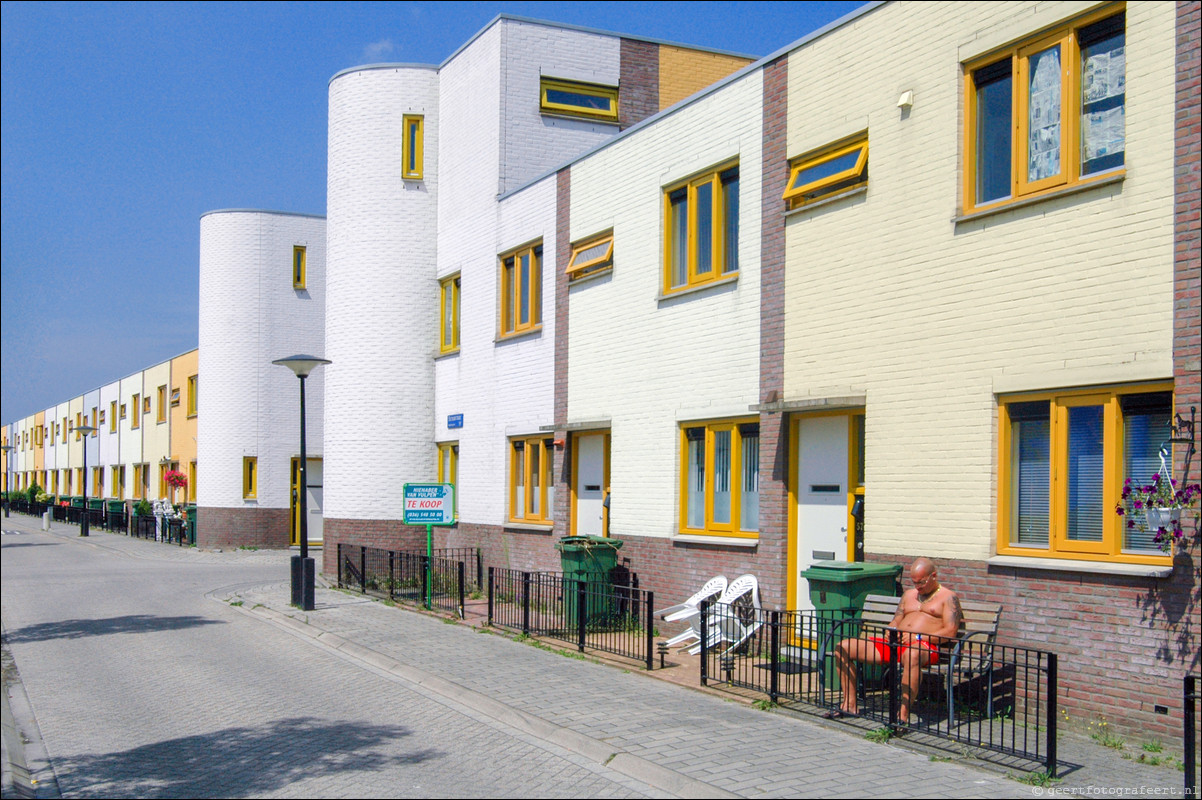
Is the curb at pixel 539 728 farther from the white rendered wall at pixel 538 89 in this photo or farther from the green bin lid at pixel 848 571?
the white rendered wall at pixel 538 89

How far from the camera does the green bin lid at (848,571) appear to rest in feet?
33.9

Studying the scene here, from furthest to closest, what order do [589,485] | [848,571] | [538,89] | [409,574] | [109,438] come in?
[109,438] → [538,89] → [409,574] → [589,485] → [848,571]

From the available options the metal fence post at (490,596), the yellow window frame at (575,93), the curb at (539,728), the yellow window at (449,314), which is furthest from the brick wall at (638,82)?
the curb at (539,728)

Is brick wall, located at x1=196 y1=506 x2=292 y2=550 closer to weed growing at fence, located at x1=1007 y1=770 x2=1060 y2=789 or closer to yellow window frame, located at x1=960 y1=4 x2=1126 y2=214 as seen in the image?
yellow window frame, located at x1=960 y1=4 x2=1126 y2=214

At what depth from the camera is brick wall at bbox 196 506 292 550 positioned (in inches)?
1321

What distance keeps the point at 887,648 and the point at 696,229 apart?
6.83 m

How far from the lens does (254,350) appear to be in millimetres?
33812

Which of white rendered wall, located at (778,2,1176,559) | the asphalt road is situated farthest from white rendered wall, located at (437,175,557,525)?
white rendered wall, located at (778,2,1176,559)

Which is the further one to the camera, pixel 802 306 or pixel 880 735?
pixel 802 306

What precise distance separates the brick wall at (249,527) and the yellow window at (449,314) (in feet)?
47.0

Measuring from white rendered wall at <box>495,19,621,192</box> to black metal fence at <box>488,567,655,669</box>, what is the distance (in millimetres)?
7793

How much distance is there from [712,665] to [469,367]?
9.77 m

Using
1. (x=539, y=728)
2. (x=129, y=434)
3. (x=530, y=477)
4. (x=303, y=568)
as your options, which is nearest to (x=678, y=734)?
(x=539, y=728)

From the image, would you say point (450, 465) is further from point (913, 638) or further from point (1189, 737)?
point (1189, 737)
